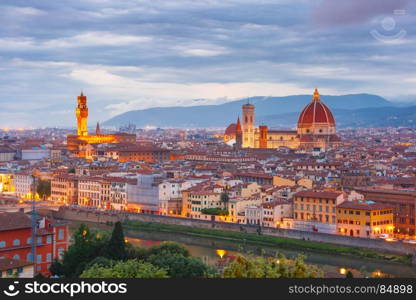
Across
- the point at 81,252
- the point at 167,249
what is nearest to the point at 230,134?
the point at 167,249

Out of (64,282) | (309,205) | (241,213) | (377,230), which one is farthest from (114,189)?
(64,282)

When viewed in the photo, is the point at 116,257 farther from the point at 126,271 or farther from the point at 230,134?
the point at 230,134

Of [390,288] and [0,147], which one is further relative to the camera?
[0,147]

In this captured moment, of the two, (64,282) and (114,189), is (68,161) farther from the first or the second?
(64,282)

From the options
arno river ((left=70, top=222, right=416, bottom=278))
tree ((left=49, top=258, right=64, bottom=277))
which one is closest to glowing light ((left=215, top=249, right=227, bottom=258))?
arno river ((left=70, top=222, right=416, bottom=278))

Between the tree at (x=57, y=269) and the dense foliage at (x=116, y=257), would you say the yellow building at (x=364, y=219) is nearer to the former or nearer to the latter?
the dense foliage at (x=116, y=257)

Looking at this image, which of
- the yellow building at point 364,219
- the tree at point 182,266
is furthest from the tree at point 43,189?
the tree at point 182,266
